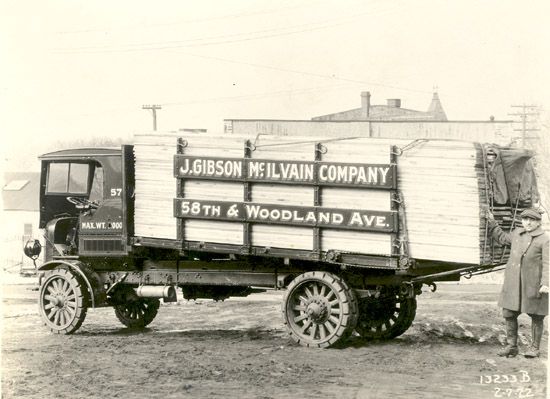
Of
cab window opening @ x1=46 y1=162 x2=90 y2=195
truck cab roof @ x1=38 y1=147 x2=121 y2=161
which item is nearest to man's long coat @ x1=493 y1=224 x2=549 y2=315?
truck cab roof @ x1=38 y1=147 x2=121 y2=161

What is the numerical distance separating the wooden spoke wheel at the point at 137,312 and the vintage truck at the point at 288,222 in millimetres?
259

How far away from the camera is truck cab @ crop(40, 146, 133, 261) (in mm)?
12516

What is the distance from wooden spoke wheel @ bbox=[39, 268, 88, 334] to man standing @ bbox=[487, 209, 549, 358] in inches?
230

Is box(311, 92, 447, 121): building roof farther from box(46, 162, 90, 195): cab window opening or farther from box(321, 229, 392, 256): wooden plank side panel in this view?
box(321, 229, 392, 256): wooden plank side panel

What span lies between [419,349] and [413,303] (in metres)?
1.19

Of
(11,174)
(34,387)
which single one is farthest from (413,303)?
(11,174)

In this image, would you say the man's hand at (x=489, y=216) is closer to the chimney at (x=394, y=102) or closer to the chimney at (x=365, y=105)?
the chimney at (x=365, y=105)

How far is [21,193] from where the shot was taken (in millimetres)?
44344

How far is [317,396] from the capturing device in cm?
875

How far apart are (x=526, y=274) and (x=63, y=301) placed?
6.46 metres

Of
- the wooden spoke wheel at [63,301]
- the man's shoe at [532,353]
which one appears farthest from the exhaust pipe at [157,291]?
the man's shoe at [532,353]

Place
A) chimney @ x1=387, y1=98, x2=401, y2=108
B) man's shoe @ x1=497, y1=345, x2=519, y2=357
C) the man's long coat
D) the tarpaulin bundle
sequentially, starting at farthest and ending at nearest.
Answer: chimney @ x1=387, y1=98, x2=401, y2=108, the tarpaulin bundle, man's shoe @ x1=497, y1=345, x2=519, y2=357, the man's long coat

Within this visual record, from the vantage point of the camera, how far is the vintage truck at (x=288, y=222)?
34.4 feet

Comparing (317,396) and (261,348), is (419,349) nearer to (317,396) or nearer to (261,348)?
(261,348)
